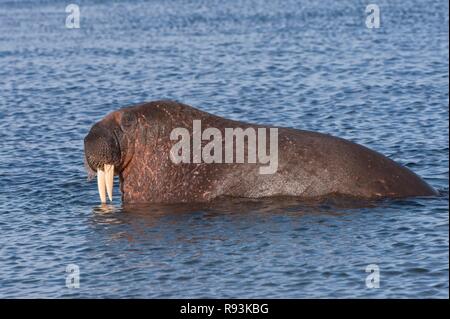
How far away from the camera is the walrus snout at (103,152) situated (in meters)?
15.2

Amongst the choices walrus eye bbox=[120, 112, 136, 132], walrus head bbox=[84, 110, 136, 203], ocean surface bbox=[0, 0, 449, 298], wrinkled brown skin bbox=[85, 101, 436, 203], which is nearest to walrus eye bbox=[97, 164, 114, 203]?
walrus head bbox=[84, 110, 136, 203]

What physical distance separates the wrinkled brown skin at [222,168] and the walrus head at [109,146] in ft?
0.04

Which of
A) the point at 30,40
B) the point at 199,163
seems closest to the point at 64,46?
the point at 30,40

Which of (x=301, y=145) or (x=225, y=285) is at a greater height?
(x=301, y=145)

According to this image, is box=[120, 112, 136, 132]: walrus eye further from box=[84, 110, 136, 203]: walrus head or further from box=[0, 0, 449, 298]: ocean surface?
box=[0, 0, 449, 298]: ocean surface

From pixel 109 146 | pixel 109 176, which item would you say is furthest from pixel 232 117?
pixel 109 146

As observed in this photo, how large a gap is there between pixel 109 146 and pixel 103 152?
0.12m

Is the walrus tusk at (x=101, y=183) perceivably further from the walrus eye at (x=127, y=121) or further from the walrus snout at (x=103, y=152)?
the walrus eye at (x=127, y=121)

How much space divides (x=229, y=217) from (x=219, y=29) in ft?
94.7

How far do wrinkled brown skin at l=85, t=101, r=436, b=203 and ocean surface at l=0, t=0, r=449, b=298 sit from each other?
0.28 meters

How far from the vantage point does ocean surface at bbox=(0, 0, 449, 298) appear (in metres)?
12.8

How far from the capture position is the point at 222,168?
15414 millimetres
